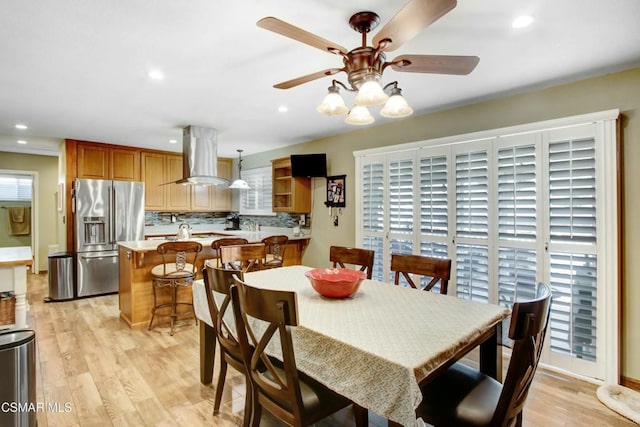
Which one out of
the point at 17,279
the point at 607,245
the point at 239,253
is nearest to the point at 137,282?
the point at 17,279

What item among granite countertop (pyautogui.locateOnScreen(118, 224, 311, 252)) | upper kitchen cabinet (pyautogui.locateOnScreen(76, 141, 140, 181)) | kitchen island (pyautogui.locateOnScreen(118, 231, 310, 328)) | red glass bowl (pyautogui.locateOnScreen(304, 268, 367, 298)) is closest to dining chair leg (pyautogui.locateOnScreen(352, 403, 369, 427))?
red glass bowl (pyautogui.locateOnScreen(304, 268, 367, 298))

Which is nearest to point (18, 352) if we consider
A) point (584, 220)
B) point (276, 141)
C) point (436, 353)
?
point (436, 353)

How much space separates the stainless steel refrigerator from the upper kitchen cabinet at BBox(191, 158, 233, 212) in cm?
120

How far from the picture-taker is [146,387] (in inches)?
93.6

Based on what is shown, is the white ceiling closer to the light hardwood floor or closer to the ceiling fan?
the ceiling fan

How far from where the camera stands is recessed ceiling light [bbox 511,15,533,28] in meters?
1.77

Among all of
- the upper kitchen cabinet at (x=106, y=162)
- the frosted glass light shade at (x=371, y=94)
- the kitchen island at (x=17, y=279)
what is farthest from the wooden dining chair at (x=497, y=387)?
the upper kitchen cabinet at (x=106, y=162)

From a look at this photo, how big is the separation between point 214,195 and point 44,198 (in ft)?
10.5

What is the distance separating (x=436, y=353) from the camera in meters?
1.19

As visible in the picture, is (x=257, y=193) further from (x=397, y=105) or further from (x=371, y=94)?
(x=371, y=94)

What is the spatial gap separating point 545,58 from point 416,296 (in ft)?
5.99

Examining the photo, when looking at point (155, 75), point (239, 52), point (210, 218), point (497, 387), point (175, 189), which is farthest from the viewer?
point (210, 218)

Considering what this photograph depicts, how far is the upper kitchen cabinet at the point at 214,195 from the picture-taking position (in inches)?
247

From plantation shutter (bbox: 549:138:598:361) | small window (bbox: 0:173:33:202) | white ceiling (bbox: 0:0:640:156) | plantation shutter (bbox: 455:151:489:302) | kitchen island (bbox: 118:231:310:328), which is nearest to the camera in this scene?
white ceiling (bbox: 0:0:640:156)
